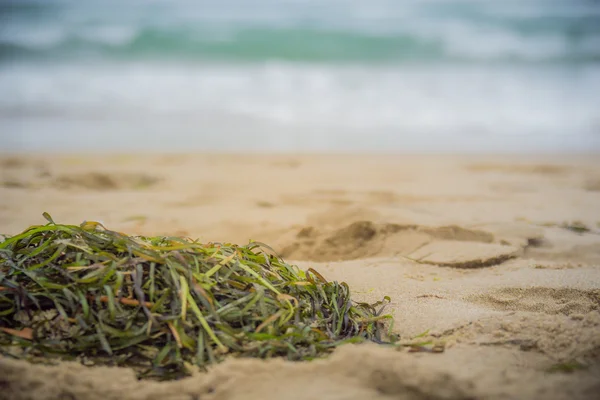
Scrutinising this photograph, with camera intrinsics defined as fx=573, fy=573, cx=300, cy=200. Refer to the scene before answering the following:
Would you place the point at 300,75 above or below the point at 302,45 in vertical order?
below

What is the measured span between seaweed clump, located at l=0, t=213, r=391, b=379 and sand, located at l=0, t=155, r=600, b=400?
0.10 meters

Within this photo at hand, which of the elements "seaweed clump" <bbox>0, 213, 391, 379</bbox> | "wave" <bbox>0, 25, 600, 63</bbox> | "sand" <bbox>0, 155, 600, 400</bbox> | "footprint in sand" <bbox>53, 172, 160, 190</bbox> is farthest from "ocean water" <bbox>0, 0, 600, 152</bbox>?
"seaweed clump" <bbox>0, 213, 391, 379</bbox>

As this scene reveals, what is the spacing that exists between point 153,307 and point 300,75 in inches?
381

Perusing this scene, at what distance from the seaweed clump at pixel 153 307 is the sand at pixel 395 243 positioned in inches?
4.0

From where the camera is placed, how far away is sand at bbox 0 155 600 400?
1396mm

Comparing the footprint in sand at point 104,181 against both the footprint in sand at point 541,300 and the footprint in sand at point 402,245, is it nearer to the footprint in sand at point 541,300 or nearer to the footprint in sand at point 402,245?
the footprint in sand at point 402,245

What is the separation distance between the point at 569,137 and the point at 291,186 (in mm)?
4642

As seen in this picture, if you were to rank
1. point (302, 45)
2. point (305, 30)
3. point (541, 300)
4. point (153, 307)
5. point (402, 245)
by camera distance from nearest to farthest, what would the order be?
point (153, 307)
point (541, 300)
point (402, 245)
point (302, 45)
point (305, 30)

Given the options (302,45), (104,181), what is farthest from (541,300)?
(302,45)

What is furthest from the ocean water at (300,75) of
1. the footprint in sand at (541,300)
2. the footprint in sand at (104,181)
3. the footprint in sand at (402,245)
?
the footprint in sand at (541,300)

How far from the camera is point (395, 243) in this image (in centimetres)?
294

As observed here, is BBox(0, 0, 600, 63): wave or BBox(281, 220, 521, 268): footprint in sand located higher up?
BBox(0, 0, 600, 63): wave

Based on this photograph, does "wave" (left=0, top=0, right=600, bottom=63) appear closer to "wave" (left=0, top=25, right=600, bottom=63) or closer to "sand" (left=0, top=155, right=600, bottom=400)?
"wave" (left=0, top=25, right=600, bottom=63)

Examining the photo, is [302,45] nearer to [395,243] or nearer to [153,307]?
[395,243]
